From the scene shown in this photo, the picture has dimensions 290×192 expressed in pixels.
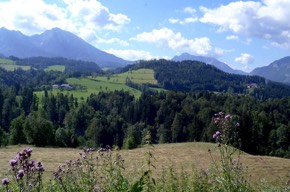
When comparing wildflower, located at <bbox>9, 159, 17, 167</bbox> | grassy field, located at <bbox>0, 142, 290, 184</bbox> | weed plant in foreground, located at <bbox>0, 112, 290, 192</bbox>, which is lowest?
grassy field, located at <bbox>0, 142, 290, 184</bbox>

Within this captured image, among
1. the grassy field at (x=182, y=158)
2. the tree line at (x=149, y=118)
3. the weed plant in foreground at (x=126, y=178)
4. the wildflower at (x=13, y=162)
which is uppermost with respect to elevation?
the wildflower at (x=13, y=162)

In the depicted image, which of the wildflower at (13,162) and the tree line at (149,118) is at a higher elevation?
the wildflower at (13,162)

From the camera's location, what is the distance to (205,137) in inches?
3472

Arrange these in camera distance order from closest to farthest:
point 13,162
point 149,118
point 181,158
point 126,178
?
point 13,162 → point 126,178 → point 181,158 → point 149,118

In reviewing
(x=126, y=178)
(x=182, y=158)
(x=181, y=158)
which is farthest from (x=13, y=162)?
(x=182, y=158)

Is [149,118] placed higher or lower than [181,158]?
lower

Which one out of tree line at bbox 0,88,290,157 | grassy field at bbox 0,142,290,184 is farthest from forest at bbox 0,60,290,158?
grassy field at bbox 0,142,290,184

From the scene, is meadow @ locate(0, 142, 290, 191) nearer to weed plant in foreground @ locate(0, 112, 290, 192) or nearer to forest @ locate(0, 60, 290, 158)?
weed plant in foreground @ locate(0, 112, 290, 192)

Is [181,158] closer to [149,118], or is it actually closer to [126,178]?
[126,178]

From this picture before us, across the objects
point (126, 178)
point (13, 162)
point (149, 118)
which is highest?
point (13, 162)

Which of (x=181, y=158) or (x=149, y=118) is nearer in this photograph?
(x=181, y=158)

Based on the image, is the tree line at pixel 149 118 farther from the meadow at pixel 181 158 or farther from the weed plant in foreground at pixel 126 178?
the weed plant in foreground at pixel 126 178

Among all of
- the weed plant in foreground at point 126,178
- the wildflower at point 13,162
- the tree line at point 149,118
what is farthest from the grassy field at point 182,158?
the tree line at point 149,118

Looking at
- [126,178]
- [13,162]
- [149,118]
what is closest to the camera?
[13,162]
